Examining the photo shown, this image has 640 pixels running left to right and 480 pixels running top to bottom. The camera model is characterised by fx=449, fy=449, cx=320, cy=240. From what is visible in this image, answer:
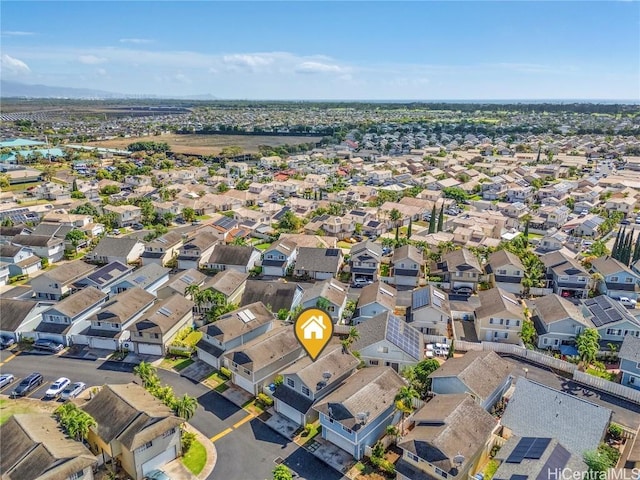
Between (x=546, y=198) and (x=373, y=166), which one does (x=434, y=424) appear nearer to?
(x=546, y=198)

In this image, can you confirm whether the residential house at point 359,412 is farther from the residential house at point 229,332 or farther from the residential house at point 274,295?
the residential house at point 274,295

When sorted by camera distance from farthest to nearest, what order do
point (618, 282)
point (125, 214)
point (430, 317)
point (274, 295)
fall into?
point (125, 214) → point (618, 282) → point (274, 295) → point (430, 317)

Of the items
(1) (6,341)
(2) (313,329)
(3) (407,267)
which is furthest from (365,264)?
(1) (6,341)

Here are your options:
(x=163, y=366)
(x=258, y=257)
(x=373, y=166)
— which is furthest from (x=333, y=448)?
(x=373, y=166)

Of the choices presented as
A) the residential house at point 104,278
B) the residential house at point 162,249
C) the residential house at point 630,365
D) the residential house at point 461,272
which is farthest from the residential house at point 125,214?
the residential house at point 630,365

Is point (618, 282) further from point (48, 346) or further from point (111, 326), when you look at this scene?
point (48, 346)

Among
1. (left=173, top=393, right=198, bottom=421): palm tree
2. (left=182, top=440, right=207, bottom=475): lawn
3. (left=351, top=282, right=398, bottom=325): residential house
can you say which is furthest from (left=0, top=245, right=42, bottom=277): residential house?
(left=351, top=282, right=398, bottom=325): residential house
